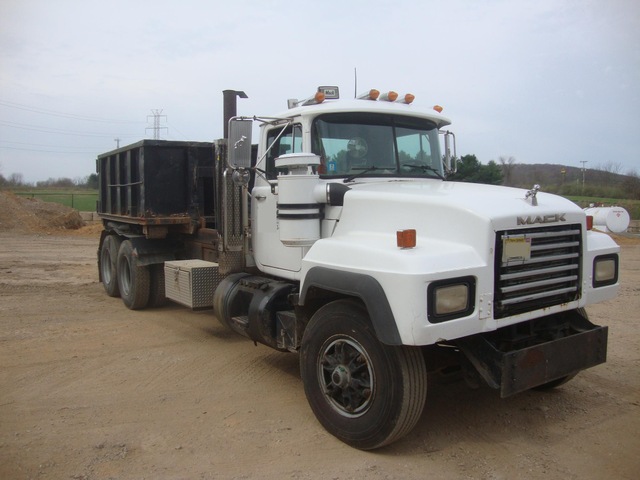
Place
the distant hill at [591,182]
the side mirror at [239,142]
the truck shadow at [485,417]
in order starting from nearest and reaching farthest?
the truck shadow at [485,417]
the side mirror at [239,142]
the distant hill at [591,182]

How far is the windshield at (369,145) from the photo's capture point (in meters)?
5.05

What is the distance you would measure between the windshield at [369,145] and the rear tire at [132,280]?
4412mm

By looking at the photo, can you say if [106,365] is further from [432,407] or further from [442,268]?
[442,268]

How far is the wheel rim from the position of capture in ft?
13.0

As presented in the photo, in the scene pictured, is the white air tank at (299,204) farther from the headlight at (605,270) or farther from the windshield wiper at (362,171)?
the headlight at (605,270)

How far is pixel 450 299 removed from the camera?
3.51m

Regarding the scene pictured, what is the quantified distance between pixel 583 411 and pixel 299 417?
235cm

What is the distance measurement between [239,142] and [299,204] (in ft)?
2.63

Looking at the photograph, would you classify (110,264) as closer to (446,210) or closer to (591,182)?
(446,210)

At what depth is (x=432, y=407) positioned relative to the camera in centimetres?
481

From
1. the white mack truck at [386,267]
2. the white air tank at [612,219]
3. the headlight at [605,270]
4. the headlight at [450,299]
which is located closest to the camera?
the headlight at [450,299]

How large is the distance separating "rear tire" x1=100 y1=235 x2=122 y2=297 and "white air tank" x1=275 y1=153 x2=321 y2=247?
18.0 feet

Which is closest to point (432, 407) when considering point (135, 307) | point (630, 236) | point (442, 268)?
point (442, 268)

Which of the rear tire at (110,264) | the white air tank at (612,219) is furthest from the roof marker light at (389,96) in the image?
the white air tank at (612,219)
